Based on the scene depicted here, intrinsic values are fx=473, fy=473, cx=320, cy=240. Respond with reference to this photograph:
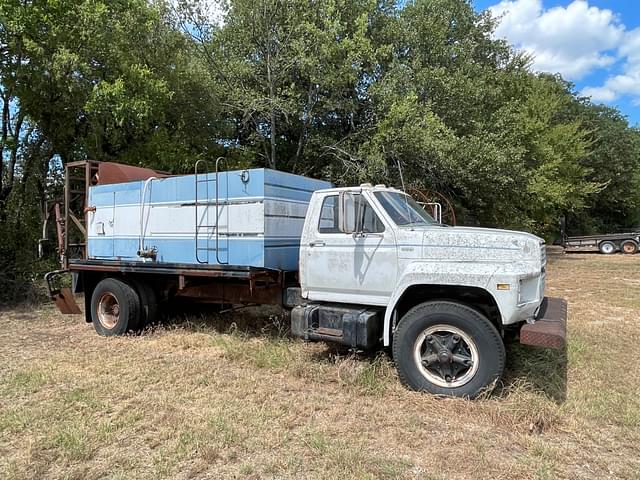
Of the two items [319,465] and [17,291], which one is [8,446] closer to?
[319,465]

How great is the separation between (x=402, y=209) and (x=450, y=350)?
1.76m

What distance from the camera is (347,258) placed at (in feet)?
18.3

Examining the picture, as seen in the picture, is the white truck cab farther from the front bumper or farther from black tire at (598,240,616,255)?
black tire at (598,240,616,255)

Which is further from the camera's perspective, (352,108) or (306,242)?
(352,108)

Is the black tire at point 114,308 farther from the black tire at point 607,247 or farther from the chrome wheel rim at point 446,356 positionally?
the black tire at point 607,247

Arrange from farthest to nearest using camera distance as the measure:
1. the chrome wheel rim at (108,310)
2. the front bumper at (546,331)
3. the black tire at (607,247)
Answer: the black tire at (607,247) → the chrome wheel rim at (108,310) → the front bumper at (546,331)

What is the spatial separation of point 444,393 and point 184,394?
267cm

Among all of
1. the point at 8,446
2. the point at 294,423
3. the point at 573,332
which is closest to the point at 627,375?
the point at 573,332

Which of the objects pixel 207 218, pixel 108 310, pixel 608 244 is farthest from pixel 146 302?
pixel 608 244

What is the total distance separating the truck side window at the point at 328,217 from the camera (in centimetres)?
570

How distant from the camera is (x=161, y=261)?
7246 millimetres

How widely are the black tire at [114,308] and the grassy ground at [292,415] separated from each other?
25.4 inches

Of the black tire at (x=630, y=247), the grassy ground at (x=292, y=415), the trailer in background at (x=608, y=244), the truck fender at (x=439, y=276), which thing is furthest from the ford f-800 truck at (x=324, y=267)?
the black tire at (x=630, y=247)

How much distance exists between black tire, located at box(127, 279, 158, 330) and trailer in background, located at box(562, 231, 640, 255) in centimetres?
2918
